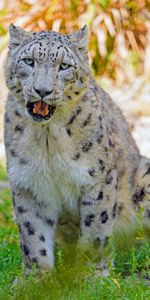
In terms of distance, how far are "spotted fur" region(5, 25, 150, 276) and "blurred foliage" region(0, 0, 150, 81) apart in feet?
30.3

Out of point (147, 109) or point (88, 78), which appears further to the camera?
point (147, 109)

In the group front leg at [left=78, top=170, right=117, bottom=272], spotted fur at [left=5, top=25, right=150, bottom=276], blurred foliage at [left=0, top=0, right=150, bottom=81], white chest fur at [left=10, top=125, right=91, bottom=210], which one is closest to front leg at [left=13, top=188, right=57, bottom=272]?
spotted fur at [left=5, top=25, right=150, bottom=276]

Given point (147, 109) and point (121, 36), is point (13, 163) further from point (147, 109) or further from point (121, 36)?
point (121, 36)

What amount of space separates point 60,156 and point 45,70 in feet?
2.89

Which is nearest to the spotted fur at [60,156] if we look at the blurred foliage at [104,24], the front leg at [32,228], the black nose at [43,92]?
the front leg at [32,228]

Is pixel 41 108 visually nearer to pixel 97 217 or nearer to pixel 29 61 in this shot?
pixel 29 61

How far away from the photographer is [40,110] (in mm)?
7082

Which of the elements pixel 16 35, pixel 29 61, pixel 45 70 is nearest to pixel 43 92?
pixel 45 70

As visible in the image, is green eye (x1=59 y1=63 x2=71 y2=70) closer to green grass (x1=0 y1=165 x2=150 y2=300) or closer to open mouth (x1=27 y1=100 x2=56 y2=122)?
open mouth (x1=27 y1=100 x2=56 y2=122)

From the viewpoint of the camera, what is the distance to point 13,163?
769cm

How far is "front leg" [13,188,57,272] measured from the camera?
771 cm

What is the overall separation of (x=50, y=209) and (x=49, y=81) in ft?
4.31

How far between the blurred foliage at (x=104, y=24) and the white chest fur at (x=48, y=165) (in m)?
9.60

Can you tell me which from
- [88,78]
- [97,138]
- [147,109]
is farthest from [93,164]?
[147,109]
